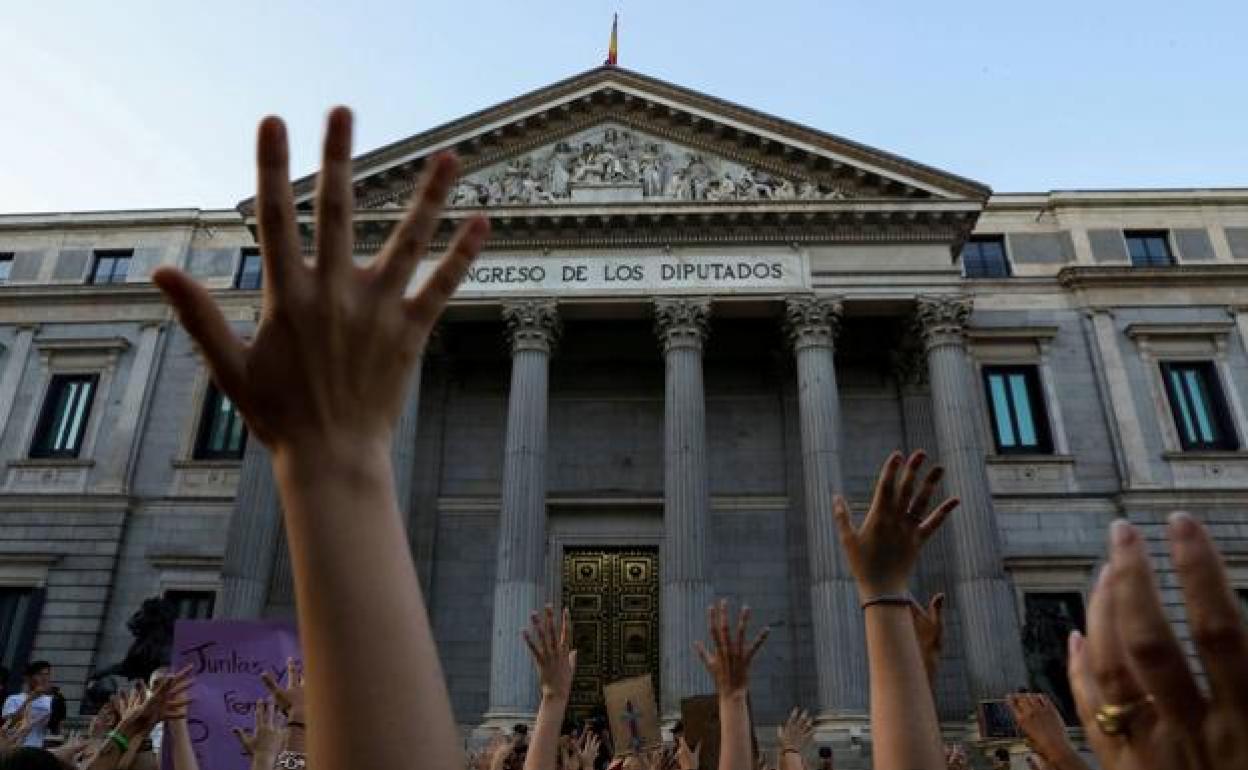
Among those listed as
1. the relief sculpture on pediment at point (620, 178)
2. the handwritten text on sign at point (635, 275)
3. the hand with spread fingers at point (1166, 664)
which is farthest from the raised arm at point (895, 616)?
the relief sculpture on pediment at point (620, 178)

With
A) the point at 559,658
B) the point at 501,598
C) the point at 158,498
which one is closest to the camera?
the point at 559,658

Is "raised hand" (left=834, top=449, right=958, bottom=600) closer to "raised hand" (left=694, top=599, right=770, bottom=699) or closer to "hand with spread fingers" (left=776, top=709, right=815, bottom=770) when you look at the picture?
"raised hand" (left=694, top=599, right=770, bottom=699)

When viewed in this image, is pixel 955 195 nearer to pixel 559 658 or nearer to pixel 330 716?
pixel 559 658

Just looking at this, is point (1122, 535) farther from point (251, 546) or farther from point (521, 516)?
point (251, 546)

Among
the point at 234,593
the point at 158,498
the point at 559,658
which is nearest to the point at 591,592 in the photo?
the point at 234,593

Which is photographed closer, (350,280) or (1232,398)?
(350,280)

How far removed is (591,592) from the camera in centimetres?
2258

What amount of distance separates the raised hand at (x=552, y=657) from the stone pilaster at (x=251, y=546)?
55.3 ft

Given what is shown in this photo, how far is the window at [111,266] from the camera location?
27.6 meters

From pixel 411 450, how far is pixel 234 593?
4667mm

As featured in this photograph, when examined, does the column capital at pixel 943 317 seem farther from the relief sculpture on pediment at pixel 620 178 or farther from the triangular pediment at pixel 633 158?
the relief sculpture on pediment at pixel 620 178

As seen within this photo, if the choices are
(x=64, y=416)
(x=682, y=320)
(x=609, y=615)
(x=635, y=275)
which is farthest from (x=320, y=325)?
(x=64, y=416)

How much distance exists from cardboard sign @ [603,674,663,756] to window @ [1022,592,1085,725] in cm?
1279

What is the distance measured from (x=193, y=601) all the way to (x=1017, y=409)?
21.5 m
